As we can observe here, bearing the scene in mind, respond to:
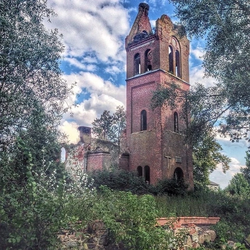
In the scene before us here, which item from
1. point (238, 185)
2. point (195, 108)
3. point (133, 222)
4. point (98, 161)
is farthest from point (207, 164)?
point (133, 222)

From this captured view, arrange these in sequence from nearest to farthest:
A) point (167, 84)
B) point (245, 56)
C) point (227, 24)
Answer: point (245, 56) → point (227, 24) → point (167, 84)

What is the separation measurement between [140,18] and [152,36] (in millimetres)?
3953

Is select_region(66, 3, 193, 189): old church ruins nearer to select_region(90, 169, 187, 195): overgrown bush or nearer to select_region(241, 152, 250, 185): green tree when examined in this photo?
select_region(90, 169, 187, 195): overgrown bush

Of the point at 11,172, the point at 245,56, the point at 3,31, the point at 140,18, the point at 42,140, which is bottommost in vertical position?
the point at 11,172

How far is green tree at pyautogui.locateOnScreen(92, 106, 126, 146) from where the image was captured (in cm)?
3850

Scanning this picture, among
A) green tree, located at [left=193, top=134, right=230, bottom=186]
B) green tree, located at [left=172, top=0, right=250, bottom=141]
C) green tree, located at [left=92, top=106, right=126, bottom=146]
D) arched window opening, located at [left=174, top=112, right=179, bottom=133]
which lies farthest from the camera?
green tree, located at [left=92, top=106, right=126, bottom=146]

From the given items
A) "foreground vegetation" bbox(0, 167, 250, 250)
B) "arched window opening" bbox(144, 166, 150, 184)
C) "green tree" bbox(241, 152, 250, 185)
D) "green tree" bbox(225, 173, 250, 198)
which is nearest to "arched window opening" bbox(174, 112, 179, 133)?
"arched window opening" bbox(144, 166, 150, 184)

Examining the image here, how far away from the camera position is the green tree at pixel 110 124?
3850cm

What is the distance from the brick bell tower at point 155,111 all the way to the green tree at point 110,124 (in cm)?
1498

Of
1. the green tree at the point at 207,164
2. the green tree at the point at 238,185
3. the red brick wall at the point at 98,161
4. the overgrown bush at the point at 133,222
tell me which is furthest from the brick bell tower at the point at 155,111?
the overgrown bush at the point at 133,222

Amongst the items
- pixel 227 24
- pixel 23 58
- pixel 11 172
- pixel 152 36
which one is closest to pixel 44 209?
pixel 11 172

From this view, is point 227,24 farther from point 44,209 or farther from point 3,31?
point 44,209

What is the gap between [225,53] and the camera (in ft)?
44.5

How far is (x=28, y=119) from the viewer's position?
8047 millimetres
